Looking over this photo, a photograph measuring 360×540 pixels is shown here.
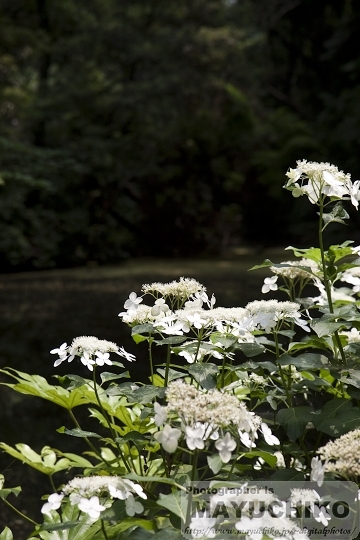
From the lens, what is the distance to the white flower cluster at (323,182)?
1.04 metres

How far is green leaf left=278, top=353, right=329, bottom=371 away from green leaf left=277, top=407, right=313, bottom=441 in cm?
8

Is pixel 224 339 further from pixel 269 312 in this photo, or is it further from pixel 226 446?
pixel 226 446

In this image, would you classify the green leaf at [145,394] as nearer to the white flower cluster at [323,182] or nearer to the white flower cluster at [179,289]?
the white flower cluster at [179,289]

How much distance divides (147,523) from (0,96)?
9.09 m

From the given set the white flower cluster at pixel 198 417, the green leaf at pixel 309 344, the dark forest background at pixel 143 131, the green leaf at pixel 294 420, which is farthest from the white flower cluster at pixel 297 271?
the dark forest background at pixel 143 131

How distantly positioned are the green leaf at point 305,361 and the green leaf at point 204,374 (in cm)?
13

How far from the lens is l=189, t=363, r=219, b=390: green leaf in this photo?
95 cm

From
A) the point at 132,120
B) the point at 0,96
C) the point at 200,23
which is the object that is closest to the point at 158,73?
the point at 132,120

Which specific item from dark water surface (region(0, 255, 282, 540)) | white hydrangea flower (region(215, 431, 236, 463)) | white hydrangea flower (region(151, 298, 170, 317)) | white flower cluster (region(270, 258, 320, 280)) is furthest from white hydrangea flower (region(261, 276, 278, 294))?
dark water surface (region(0, 255, 282, 540))

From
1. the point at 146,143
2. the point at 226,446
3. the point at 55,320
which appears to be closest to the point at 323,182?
the point at 226,446

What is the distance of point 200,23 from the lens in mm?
11977

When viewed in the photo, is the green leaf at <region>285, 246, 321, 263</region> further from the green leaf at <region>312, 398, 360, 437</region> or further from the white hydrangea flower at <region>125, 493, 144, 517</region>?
the white hydrangea flower at <region>125, 493, 144, 517</region>

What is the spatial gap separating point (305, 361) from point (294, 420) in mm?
101

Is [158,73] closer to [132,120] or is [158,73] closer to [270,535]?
[132,120]
